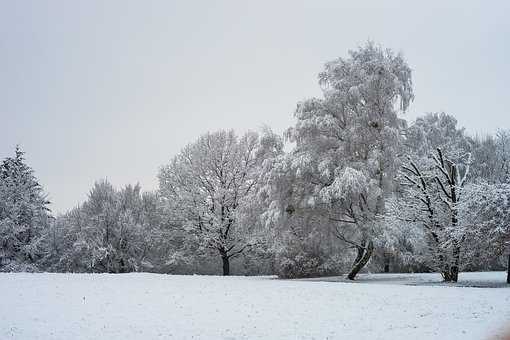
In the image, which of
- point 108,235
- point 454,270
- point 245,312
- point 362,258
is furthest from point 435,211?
point 108,235

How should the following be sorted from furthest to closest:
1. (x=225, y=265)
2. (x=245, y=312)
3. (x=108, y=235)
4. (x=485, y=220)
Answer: (x=108, y=235) < (x=225, y=265) < (x=485, y=220) < (x=245, y=312)

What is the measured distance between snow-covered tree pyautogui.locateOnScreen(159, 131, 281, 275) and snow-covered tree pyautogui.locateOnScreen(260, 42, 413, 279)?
6.90m

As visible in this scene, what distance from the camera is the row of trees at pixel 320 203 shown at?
24.0 meters

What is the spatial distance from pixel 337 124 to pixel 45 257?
28.7 metres

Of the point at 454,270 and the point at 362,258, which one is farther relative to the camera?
the point at 362,258

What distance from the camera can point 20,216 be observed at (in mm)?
38344

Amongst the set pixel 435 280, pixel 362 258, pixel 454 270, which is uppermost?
pixel 362 258

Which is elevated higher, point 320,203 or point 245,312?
point 320,203

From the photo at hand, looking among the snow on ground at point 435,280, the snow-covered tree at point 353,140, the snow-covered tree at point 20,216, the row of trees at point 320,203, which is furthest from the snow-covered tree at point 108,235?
the snow on ground at point 435,280

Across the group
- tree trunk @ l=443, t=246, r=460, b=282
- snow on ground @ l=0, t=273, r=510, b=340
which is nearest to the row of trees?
tree trunk @ l=443, t=246, r=460, b=282

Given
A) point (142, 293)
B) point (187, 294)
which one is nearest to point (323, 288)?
point (187, 294)

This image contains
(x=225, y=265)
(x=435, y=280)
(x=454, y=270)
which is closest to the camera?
(x=454, y=270)

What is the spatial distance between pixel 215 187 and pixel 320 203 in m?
12.2

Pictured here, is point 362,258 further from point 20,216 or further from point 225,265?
point 20,216
